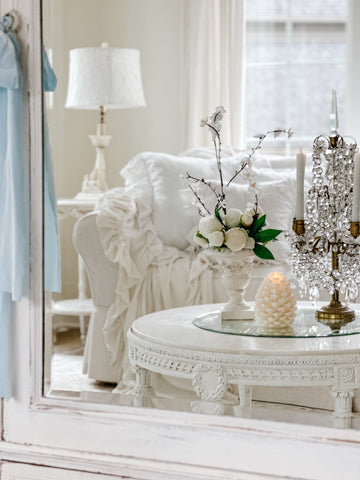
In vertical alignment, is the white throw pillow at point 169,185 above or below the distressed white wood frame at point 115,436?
above

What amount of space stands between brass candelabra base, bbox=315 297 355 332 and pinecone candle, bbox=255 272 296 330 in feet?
0.21

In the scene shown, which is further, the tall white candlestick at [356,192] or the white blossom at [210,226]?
the white blossom at [210,226]

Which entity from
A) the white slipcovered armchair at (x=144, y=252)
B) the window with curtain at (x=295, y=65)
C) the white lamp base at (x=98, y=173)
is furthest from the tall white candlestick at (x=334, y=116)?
the white lamp base at (x=98, y=173)

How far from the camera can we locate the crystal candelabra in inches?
65.0

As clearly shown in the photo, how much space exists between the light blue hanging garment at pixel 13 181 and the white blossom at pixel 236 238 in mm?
467

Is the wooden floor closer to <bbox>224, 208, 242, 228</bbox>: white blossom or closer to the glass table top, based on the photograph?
the glass table top

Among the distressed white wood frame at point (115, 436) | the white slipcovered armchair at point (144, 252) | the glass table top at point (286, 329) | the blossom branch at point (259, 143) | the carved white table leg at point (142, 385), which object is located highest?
the blossom branch at point (259, 143)

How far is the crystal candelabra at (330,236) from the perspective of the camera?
1.65m

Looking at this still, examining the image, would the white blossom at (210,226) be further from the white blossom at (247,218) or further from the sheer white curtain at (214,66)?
the sheer white curtain at (214,66)

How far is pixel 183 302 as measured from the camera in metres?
1.78

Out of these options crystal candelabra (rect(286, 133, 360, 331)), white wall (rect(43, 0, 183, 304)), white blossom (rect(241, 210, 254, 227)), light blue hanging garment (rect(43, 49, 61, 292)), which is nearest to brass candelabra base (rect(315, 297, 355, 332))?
crystal candelabra (rect(286, 133, 360, 331))

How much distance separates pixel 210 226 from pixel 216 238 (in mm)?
35

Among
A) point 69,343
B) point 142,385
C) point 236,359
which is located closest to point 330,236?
point 236,359

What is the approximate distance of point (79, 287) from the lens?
71.4 inches
